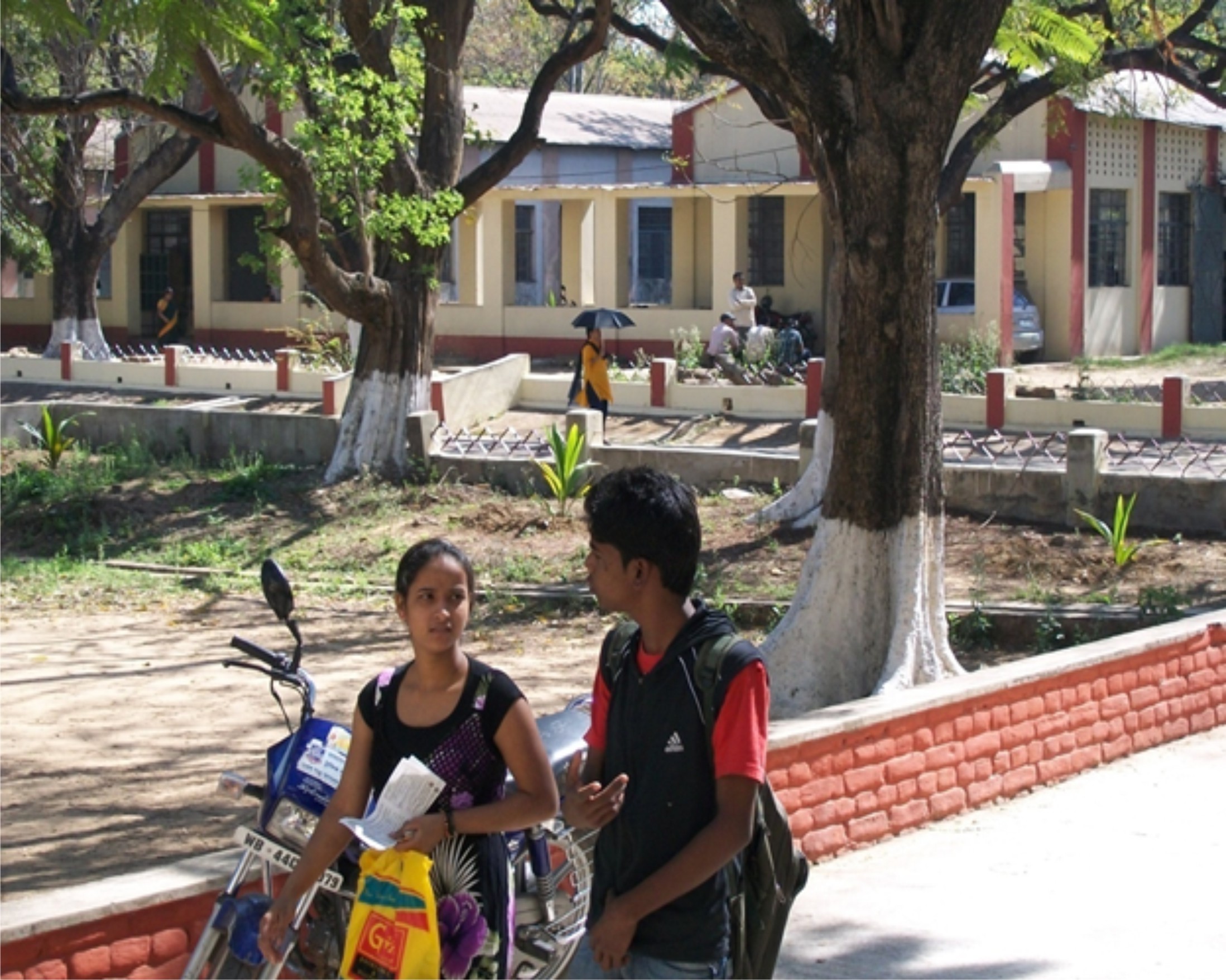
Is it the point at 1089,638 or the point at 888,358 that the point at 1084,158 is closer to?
the point at 1089,638

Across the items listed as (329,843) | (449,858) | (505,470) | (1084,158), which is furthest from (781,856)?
(1084,158)

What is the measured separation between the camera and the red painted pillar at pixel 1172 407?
1945 centimetres

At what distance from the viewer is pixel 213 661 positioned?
1227 centimetres

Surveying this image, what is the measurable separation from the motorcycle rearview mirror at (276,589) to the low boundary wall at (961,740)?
95 cm

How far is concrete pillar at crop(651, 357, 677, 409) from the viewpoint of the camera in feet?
75.4

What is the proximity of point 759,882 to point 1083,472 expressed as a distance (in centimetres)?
1131

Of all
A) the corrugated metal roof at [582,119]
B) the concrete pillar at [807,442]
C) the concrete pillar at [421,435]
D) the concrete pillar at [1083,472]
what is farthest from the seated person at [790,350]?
the concrete pillar at [1083,472]

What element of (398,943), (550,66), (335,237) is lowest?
(398,943)

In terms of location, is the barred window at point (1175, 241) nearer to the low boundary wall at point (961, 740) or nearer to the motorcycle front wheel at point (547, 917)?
the low boundary wall at point (961, 740)

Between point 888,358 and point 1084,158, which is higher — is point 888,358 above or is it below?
below

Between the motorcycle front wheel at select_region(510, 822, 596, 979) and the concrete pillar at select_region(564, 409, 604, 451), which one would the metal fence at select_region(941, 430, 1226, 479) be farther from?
the motorcycle front wheel at select_region(510, 822, 596, 979)

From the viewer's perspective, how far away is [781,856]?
→ 376 centimetres

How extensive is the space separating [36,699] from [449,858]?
7.71m

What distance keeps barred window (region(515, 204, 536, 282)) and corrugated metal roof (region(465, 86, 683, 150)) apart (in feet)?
8.29
